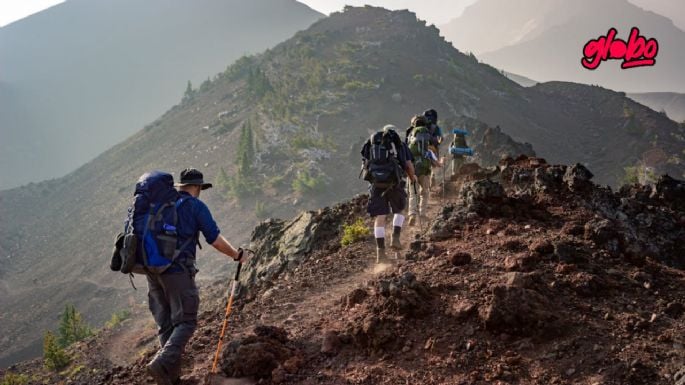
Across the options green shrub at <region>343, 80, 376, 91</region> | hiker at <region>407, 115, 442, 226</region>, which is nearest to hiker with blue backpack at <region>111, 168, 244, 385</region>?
hiker at <region>407, 115, 442, 226</region>

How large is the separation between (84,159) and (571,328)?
497ft

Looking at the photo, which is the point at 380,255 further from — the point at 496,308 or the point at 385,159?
the point at 496,308

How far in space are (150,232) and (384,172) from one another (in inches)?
164

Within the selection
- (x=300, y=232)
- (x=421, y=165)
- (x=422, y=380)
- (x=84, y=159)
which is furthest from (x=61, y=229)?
(x=84, y=159)

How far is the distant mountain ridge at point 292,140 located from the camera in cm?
4581

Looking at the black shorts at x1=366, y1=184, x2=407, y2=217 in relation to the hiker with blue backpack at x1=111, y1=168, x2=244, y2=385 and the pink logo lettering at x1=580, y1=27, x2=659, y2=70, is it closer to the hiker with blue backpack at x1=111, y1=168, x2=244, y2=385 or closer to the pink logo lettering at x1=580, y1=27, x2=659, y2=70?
the hiker with blue backpack at x1=111, y1=168, x2=244, y2=385

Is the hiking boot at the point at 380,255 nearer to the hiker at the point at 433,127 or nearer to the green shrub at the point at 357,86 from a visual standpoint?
the hiker at the point at 433,127

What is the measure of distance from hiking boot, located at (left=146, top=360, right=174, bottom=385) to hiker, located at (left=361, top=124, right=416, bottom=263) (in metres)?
4.25

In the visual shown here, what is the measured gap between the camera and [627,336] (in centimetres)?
427

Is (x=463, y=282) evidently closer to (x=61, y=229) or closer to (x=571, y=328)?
(x=571, y=328)

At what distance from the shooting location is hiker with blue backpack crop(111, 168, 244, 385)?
4734mm

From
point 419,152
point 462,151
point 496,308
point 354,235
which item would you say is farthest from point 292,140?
point 496,308

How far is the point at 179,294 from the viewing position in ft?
16.1

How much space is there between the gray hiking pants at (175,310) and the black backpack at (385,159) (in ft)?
12.6
